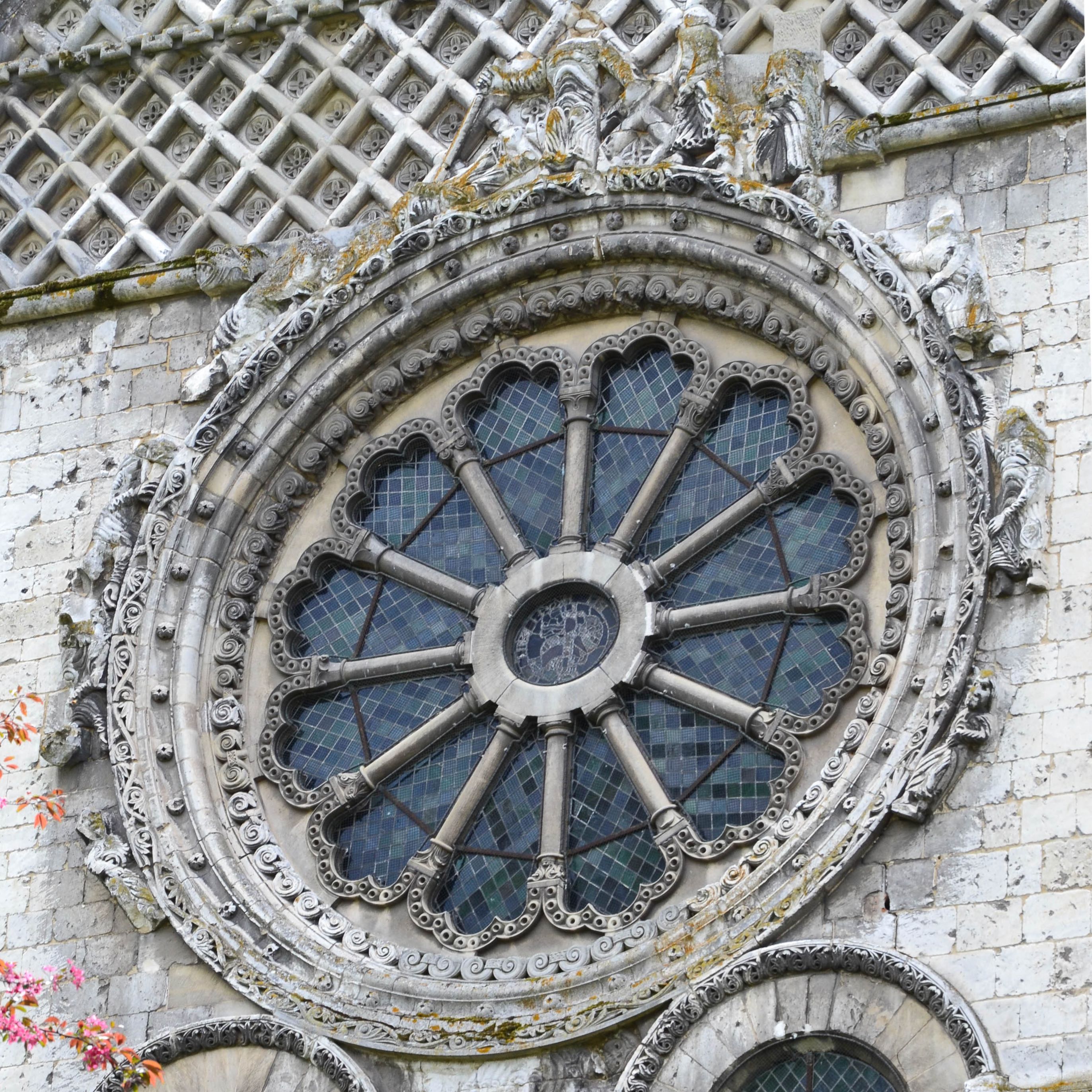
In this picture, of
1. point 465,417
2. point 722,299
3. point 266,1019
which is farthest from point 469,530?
point 266,1019

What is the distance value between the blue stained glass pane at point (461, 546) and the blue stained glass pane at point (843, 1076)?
Answer: 4.20 meters

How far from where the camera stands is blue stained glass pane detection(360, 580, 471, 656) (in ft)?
65.9

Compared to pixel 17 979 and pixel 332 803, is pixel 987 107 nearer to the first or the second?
pixel 332 803

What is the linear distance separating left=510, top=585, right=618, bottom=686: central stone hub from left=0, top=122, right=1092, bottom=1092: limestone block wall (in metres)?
2.63

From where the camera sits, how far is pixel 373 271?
20953 mm

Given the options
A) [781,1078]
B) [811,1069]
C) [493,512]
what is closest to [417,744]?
[493,512]

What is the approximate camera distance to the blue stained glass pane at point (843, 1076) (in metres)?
17.3

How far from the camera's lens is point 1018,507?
18094mm

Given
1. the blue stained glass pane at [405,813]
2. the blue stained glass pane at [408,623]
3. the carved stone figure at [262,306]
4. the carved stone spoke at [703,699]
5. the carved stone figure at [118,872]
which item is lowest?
the carved stone figure at [118,872]

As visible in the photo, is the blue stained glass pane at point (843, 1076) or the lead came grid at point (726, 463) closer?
the blue stained glass pane at point (843, 1076)

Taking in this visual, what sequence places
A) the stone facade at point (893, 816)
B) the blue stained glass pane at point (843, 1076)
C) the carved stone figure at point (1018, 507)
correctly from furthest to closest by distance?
Answer: the carved stone figure at point (1018, 507), the blue stained glass pane at point (843, 1076), the stone facade at point (893, 816)

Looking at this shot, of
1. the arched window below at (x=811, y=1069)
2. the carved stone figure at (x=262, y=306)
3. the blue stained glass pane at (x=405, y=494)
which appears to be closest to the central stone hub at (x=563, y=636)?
the blue stained glass pane at (x=405, y=494)

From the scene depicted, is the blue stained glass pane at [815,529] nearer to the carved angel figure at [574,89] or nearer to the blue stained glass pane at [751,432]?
the blue stained glass pane at [751,432]

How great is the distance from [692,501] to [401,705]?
2250mm
